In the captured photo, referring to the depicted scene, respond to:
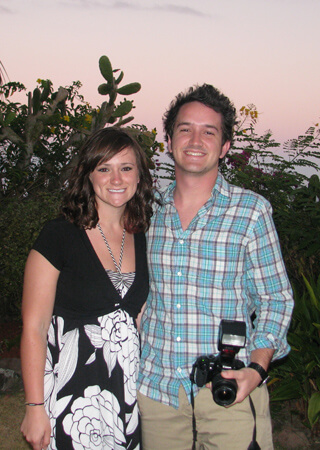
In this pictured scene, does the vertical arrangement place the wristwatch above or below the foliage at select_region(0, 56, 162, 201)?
below

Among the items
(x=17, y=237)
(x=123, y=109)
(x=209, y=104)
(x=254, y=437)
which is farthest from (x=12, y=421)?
(x=123, y=109)

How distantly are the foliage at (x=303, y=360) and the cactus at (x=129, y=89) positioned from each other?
400 cm

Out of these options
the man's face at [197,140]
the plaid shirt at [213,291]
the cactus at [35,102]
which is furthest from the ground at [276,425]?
the cactus at [35,102]

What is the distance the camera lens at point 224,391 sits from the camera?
189cm

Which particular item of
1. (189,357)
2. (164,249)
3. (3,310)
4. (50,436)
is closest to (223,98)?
(164,249)

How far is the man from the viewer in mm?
2131

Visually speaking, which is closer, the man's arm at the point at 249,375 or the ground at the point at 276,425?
the man's arm at the point at 249,375

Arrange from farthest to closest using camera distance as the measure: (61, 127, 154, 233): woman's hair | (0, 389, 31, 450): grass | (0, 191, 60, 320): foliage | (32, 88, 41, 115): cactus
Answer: (32, 88, 41, 115): cactus
(0, 191, 60, 320): foliage
(0, 389, 31, 450): grass
(61, 127, 154, 233): woman's hair

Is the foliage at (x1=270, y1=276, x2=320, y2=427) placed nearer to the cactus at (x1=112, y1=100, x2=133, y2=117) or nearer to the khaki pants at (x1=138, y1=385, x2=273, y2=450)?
the khaki pants at (x1=138, y1=385, x2=273, y2=450)

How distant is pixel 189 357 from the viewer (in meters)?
2.14

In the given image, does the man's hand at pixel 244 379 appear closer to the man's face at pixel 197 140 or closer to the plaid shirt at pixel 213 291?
the plaid shirt at pixel 213 291

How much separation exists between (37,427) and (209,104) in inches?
69.6

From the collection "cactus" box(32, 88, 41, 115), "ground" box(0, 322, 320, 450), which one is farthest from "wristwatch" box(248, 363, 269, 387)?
"cactus" box(32, 88, 41, 115)

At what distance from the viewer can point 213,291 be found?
7.11 feet
